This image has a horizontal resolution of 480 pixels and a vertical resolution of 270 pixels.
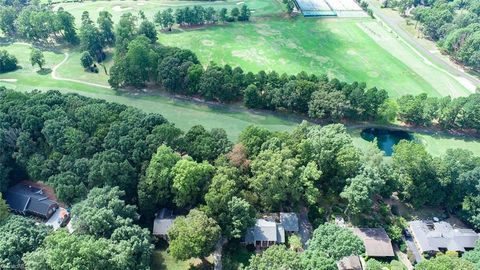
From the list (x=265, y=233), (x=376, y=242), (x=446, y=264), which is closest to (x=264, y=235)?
(x=265, y=233)

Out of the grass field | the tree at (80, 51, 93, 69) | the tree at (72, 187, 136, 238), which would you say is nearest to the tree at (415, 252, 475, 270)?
the grass field

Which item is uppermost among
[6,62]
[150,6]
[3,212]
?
[150,6]

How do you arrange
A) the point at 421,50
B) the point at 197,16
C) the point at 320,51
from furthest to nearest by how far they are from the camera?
the point at 197,16 → the point at 421,50 → the point at 320,51

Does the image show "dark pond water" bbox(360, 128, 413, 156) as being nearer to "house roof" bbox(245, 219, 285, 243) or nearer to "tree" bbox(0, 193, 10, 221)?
"house roof" bbox(245, 219, 285, 243)

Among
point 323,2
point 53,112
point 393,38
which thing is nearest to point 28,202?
point 53,112

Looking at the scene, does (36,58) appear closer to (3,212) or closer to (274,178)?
(3,212)

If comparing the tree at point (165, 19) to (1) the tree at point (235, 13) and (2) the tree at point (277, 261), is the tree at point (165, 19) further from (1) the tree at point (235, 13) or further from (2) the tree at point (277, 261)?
(2) the tree at point (277, 261)

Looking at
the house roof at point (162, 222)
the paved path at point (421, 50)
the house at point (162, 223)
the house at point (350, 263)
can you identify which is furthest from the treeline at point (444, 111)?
the house at point (162, 223)
